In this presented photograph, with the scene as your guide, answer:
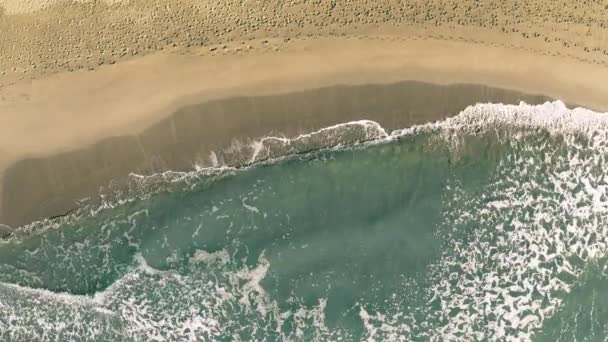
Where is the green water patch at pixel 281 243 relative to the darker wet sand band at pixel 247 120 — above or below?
below

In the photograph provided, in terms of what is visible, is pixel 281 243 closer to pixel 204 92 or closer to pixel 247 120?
pixel 247 120

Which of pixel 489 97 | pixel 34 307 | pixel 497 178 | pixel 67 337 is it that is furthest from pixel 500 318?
pixel 34 307

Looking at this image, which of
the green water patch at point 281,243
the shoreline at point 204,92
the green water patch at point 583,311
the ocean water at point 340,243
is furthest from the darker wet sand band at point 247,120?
the green water patch at point 583,311

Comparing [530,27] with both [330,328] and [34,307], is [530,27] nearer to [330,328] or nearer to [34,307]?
[330,328]

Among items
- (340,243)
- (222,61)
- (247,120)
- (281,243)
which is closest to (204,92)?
(222,61)

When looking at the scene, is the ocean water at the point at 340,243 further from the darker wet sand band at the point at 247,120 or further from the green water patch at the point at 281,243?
the darker wet sand band at the point at 247,120
